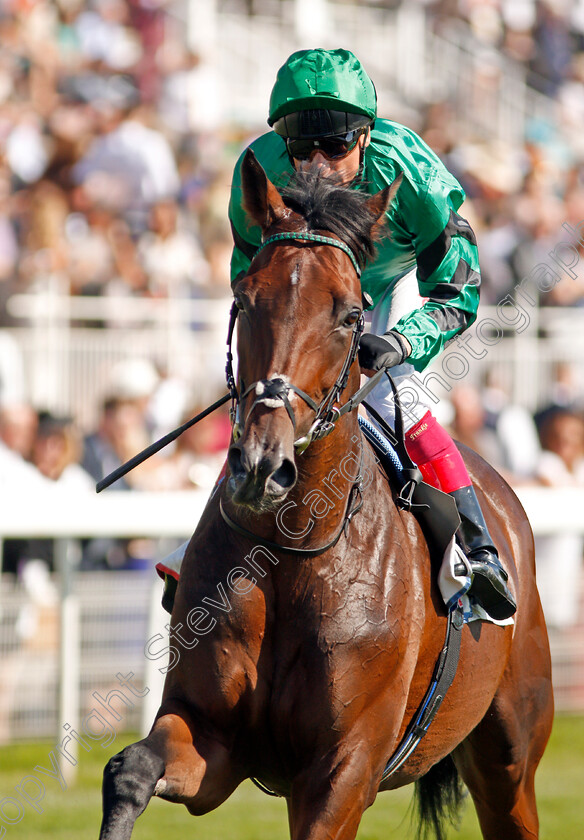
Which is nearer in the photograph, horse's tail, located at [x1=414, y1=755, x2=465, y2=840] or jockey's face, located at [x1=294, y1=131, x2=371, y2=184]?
jockey's face, located at [x1=294, y1=131, x2=371, y2=184]

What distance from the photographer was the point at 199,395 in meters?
8.09

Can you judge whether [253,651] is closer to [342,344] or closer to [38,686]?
[342,344]

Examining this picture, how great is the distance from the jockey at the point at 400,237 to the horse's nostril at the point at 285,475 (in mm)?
562

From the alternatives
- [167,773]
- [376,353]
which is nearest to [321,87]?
[376,353]

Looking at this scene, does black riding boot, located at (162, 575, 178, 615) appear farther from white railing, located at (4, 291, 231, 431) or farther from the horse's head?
white railing, located at (4, 291, 231, 431)

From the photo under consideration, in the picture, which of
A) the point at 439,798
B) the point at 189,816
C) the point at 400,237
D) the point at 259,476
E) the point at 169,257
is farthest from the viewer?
the point at 169,257

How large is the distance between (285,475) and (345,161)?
4.02 ft

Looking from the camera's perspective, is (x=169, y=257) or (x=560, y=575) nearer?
(x=560, y=575)

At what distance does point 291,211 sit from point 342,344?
441 millimetres

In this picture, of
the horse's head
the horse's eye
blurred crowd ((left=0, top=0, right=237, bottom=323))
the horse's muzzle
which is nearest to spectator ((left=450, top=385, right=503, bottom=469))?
blurred crowd ((left=0, top=0, right=237, bottom=323))

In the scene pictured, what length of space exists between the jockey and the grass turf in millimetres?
1860

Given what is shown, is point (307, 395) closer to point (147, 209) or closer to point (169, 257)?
point (169, 257)

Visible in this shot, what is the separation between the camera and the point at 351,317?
107 inches

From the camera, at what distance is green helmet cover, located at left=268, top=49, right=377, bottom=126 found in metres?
3.17
